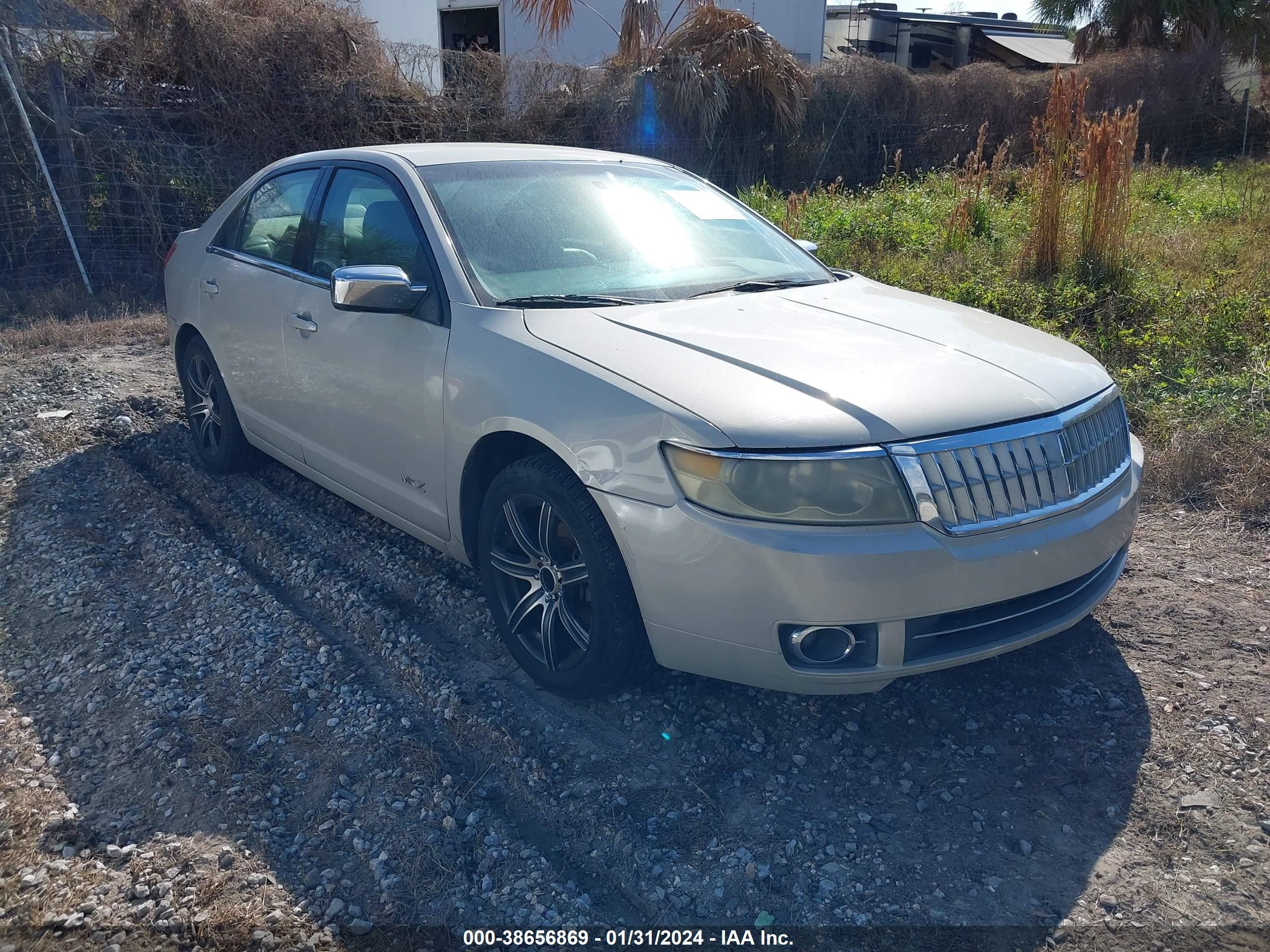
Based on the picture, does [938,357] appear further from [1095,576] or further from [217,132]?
[217,132]

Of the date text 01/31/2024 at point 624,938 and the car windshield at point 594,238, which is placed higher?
the car windshield at point 594,238

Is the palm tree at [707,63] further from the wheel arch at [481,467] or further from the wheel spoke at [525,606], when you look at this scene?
the wheel spoke at [525,606]

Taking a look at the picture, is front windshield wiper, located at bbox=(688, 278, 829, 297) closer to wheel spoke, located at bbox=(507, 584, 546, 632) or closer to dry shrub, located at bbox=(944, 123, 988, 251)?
wheel spoke, located at bbox=(507, 584, 546, 632)

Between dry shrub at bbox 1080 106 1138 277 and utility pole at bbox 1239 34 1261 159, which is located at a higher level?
utility pole at bbox 1239 34 1261 159

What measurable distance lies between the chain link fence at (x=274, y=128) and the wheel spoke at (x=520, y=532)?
782 centimetres

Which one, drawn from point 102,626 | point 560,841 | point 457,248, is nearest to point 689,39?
point 457,248

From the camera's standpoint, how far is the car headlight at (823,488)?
266 cm

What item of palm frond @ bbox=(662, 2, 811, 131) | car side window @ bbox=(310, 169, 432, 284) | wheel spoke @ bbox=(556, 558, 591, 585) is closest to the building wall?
palm frond @ bbox=(662, 2, 811, 131)

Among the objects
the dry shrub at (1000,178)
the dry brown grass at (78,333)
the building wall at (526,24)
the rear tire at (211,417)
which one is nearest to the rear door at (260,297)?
the rear tire at (211,417)

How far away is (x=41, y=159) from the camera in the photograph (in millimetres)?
9266

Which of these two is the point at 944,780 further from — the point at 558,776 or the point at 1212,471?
the point at 1212,471

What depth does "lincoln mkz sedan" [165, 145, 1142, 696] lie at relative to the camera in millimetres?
2672

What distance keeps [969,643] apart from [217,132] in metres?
9.72

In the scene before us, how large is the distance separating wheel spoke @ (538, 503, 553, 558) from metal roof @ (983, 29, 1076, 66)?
2445 centimetres
